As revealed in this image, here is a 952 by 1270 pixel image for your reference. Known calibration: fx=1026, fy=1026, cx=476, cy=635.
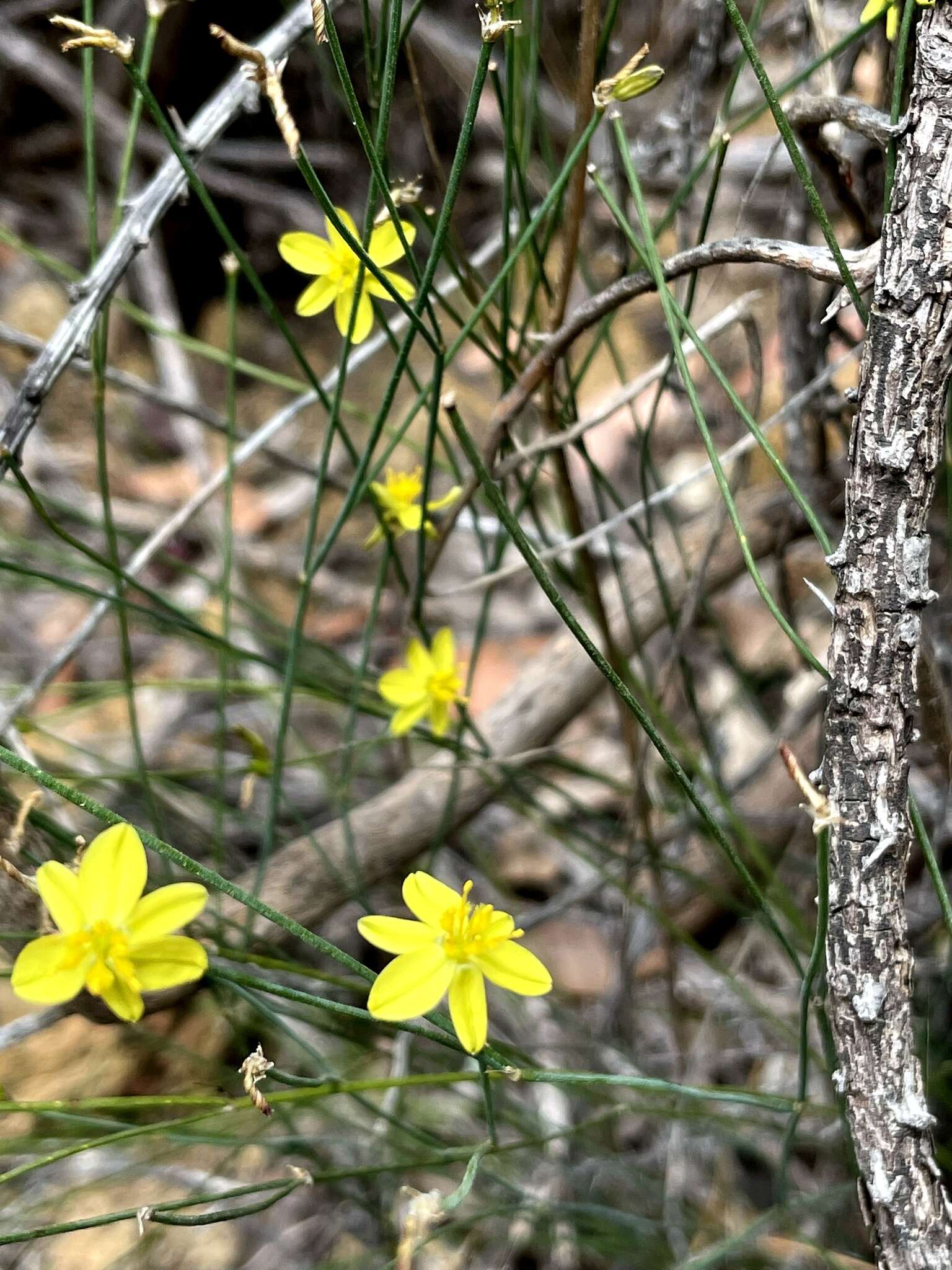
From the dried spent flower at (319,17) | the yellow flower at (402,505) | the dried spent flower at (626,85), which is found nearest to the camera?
the dried spent flower at (319,17)

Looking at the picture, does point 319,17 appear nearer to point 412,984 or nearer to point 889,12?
point 889,12

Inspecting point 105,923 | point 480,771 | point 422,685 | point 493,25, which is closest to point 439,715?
point 422,685

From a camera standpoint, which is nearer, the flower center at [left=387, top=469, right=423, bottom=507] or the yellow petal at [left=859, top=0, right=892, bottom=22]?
the yellow petal at [left=859, top=0, right=892, bottom=22]

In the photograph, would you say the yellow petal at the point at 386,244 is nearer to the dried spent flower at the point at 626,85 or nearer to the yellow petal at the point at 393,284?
the yellow petal at the point at 393,284

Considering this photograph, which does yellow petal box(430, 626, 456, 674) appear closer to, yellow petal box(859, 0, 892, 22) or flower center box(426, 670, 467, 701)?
flower center box(426, 670, 467, 701)

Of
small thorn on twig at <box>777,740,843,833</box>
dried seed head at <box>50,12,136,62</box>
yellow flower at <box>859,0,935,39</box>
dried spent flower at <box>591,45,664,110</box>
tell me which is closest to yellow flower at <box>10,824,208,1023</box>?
small thorn on twig at <box>777,740,843,833</box>

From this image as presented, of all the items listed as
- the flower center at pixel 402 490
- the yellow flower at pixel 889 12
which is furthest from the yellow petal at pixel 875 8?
the flower center at pixel 402 490
